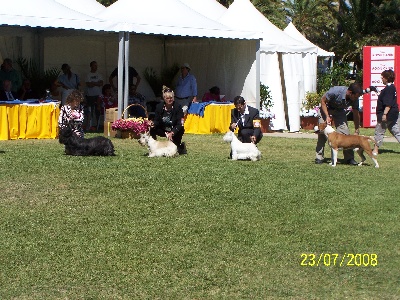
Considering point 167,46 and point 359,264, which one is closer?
point 359,264

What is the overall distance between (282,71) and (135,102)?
4.16 meters

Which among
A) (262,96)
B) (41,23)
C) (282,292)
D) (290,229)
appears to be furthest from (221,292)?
(262,96)

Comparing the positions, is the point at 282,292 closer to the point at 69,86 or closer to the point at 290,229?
the point at 290,229

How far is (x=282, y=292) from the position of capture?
6.62 m

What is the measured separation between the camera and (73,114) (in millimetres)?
14516

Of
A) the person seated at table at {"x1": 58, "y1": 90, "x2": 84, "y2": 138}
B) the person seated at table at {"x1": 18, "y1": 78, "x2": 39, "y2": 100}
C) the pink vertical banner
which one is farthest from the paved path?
the person seated at table at {"x1": 58, "y1": 90, "x2": 84, "y2": 138}

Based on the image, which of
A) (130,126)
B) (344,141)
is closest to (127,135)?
(130,126)

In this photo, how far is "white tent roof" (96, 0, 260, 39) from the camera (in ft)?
63.3

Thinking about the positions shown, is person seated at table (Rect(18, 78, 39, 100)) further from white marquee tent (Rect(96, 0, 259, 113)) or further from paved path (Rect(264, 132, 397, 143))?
paved path (Rect(264, 132, 397, 143))

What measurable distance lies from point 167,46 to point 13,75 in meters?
6.56

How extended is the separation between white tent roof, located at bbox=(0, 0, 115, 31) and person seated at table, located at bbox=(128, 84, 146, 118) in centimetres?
325

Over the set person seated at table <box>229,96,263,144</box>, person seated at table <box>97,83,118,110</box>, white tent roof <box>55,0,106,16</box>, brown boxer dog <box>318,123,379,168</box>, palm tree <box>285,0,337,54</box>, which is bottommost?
brown boxer dog <box>318,123,379,168</box>

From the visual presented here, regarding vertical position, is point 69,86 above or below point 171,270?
above

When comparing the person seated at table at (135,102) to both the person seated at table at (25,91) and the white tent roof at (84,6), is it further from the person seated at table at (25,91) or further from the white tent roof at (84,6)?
the white tent roof at (84,6)
